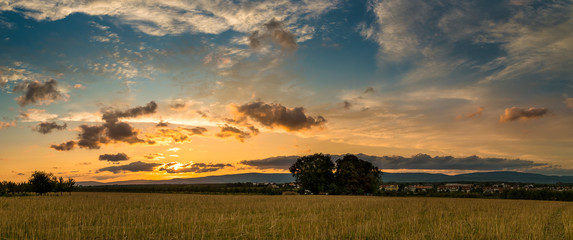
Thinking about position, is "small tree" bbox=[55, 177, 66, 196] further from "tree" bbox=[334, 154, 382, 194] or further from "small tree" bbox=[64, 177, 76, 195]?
"tree" bbox=[334, 154, 382, 194]

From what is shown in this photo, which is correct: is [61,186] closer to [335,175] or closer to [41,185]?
[41,185]

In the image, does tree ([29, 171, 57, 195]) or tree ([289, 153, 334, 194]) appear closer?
tree ([29, 171, 57, 195])

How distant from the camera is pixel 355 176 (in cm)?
9819

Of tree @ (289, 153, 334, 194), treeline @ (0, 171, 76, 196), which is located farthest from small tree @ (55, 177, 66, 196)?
tree @ (289, 153, 334, 194)

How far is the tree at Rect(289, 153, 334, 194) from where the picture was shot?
100 metres

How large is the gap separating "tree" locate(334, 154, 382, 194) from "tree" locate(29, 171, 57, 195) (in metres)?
71.8

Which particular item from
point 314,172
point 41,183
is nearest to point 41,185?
point 41,183

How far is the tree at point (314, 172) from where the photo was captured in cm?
10000

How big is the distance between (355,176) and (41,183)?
7852cm

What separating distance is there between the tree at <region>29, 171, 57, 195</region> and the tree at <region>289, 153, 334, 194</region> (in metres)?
62.1

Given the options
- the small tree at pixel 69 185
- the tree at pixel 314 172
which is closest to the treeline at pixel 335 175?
the tree at pixel 314 172

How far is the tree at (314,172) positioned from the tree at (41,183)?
62114 mm

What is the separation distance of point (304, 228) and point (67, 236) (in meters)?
10.8

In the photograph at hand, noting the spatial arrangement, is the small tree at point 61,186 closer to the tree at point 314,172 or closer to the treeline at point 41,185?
the treeline at point 41,185
